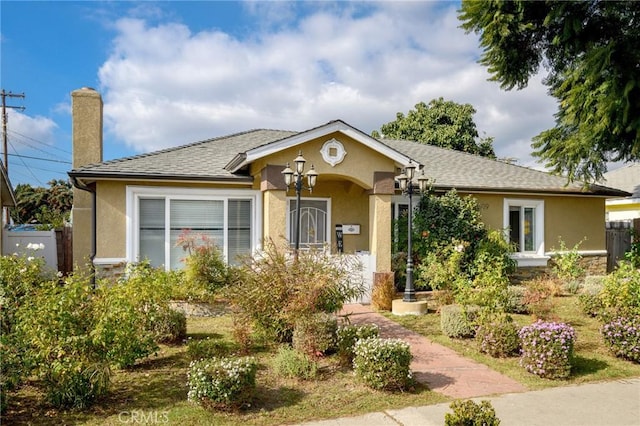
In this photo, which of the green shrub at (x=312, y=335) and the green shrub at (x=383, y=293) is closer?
the green shrub at (x=312, y=335)

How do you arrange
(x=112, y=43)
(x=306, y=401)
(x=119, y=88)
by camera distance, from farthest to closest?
(x=119, y=88) < (x=112, y=43) < (x=306, y=401)

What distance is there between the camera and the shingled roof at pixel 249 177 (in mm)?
10398

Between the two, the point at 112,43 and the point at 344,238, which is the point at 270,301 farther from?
the point at 112,43

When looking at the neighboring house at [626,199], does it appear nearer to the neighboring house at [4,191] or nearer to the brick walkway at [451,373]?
the brick walkway at [451,373]

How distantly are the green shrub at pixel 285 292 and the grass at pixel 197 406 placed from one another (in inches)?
29.6

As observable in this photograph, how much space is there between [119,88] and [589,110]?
1302 centimetres

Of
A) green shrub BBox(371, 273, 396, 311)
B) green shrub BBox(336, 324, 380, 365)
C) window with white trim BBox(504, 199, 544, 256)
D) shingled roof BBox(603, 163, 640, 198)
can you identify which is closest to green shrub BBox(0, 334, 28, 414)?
green shrub BBox(336, 324, 380, 365)

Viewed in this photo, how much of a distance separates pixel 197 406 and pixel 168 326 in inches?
108

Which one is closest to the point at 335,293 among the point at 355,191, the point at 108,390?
the point at 108,390

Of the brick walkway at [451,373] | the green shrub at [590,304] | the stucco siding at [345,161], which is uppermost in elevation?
the stucco siding at [345,161]

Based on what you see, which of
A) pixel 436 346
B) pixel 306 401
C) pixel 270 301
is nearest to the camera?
pixel 306 401

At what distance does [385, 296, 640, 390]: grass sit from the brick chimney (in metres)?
9.14

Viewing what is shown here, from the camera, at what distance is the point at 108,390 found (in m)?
5.14

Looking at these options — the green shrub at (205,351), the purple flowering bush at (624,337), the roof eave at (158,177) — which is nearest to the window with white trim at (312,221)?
the roof eave at (158,177)
